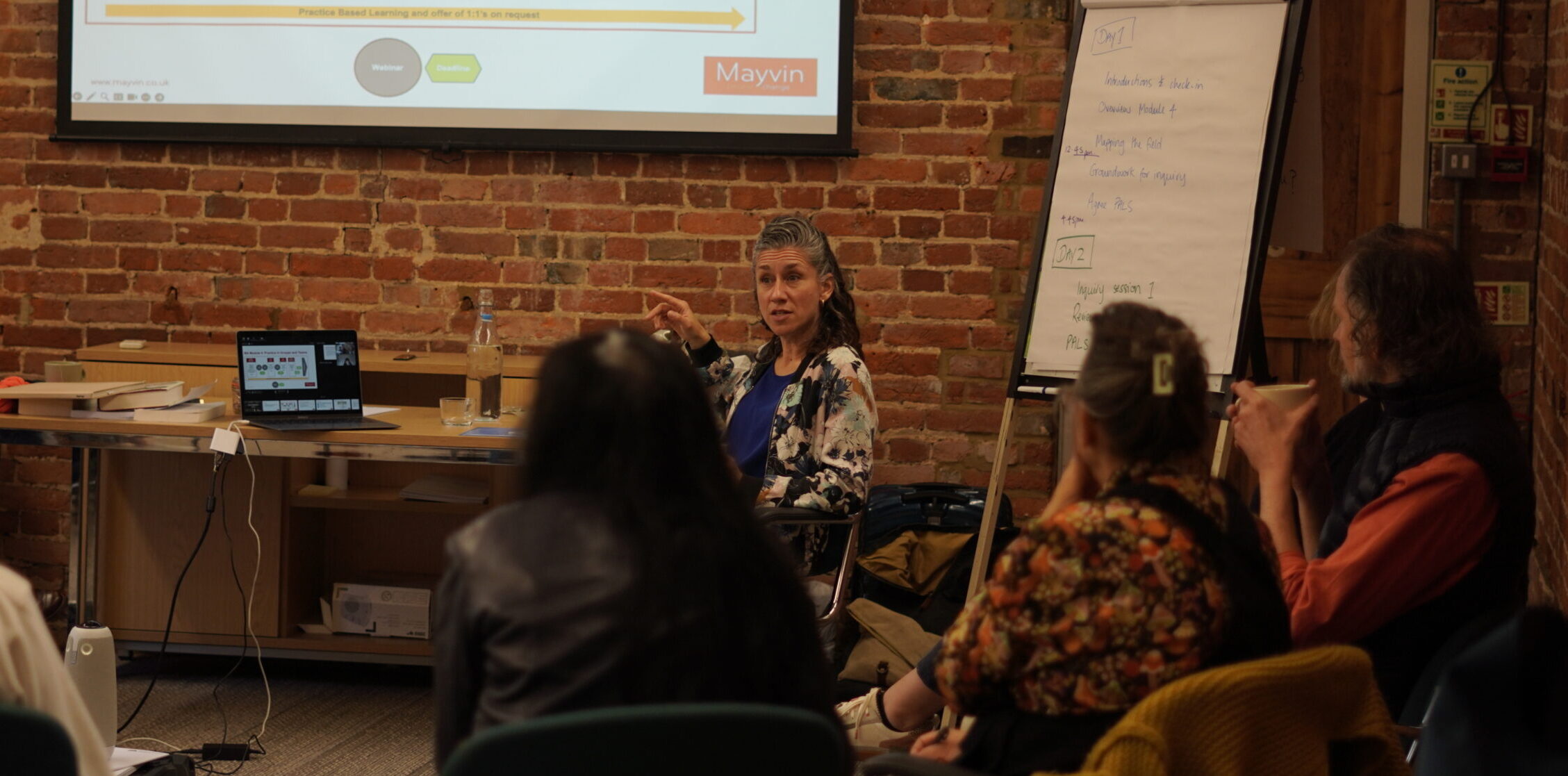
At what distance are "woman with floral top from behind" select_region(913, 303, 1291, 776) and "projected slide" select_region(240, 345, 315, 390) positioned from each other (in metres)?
2.02

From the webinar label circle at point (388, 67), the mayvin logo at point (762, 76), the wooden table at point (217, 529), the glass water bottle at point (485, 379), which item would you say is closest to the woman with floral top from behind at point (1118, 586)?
the glass water bottle at point (485, 379)

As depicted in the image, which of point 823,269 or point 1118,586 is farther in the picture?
point 823,269

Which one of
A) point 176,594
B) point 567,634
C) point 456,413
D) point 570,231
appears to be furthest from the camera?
point 570,231

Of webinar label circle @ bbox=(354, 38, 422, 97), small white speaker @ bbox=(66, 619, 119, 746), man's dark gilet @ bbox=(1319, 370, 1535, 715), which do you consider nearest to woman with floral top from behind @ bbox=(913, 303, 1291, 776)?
man's dark gilet @ bbox=(1319, 370, 1535, 715)

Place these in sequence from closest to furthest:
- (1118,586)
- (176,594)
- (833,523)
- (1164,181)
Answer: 1. (1118,586)
2. (833,523)
3. (1164,181)
4. (176,594)

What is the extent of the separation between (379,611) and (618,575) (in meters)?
2.63

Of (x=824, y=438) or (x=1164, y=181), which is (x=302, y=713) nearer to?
(x=824, y=438)

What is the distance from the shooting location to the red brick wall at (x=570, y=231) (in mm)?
3977

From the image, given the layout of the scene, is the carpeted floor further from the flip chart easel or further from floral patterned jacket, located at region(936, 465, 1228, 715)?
floral patterned jacket, located at region(936, 465, 1228, 715)

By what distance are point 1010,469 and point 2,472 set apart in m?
3.05

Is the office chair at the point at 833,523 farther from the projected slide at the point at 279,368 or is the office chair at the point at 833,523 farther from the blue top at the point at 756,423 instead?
the projected slide at the point at 279,368

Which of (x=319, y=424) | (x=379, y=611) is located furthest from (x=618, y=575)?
(x=379, y=611)

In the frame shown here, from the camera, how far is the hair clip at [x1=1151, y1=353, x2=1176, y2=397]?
156 cm

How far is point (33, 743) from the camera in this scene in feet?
4.13
